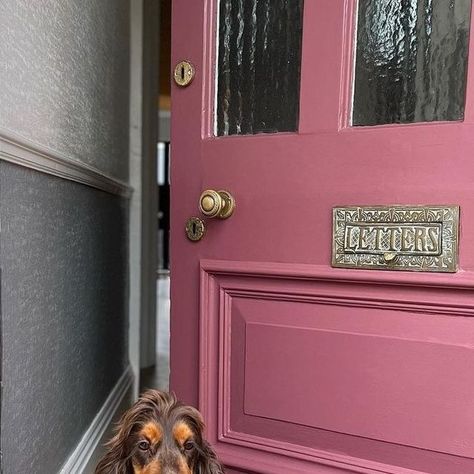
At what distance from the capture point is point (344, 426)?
1.42 m

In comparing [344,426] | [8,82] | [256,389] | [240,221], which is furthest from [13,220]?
[344,426]

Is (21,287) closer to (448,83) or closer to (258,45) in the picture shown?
(258,45)

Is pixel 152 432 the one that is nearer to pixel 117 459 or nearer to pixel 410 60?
pixel 117 459

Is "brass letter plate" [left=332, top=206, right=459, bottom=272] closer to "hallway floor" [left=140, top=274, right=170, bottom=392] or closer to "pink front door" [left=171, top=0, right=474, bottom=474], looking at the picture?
"pink front door" [left=171, top=0, right=474, bottom=474]

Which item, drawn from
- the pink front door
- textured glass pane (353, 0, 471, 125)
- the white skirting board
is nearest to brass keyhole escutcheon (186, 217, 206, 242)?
the pink front door

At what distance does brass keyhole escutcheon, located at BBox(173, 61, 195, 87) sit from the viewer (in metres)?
1.55

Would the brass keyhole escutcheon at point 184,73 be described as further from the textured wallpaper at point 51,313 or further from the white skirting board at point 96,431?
the white skirting board at point 96,431

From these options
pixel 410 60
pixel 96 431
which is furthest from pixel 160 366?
pixel 410 60

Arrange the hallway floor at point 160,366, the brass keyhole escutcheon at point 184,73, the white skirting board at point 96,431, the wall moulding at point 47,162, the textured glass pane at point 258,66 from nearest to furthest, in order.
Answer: the wall moulding at point 47,162 < the textured glass pane at point 258,66 < the brass keyhole escutcheon at point 184,73 < the white skirting board at point 96,431 < the hallway floor at point 160,366

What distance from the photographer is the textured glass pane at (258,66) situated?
4.76 ft

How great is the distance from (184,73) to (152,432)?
95 centimetres

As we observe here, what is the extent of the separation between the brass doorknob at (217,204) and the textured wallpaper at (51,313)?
16.0 inches

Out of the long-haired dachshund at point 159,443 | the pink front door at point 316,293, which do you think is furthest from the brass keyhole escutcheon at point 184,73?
the long-haired dachshund at point 159,443

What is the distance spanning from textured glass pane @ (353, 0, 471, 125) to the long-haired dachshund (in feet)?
2.68
